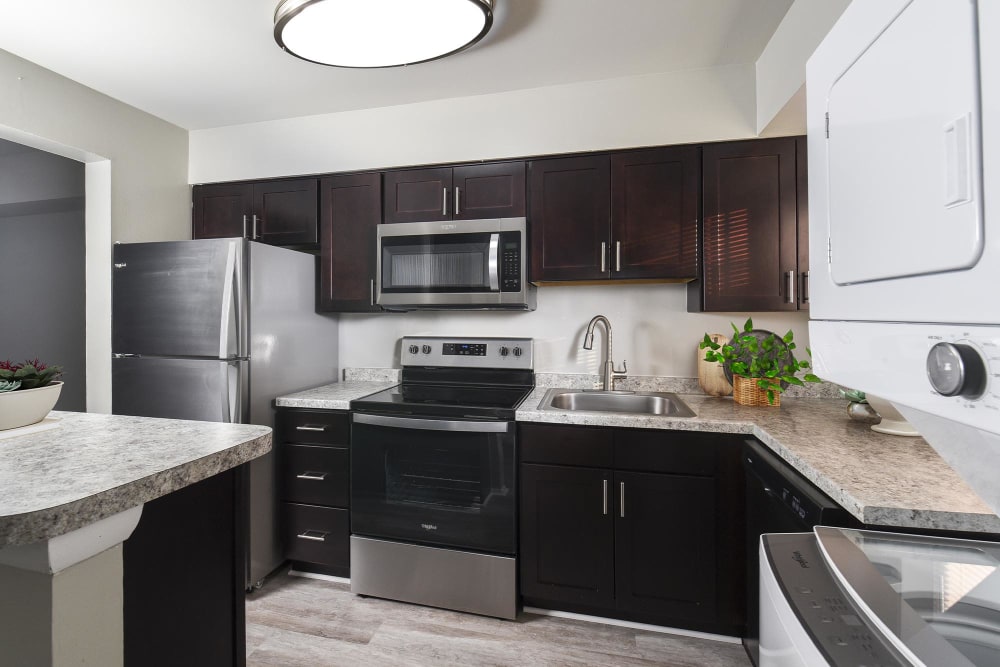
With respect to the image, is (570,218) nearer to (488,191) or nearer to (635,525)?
(488,191)

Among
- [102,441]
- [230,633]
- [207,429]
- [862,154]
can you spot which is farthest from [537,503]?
[862,154]

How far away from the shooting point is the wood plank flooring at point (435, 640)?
1858 millimetres

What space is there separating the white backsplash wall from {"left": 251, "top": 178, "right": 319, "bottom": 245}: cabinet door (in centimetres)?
75

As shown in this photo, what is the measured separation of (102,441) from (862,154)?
4.58 feet

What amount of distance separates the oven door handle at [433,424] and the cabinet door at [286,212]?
1166mm

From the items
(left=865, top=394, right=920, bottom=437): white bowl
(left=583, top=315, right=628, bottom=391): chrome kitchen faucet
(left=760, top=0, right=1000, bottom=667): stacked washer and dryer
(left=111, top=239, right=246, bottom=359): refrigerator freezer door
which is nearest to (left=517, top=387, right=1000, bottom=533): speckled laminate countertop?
(left=865, top=394, right=920, bottom=437): white bowl

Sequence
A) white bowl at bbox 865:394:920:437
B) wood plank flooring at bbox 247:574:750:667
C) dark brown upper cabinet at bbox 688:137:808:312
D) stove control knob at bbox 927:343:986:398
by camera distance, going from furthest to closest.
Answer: dark brown upper cabinet at bbox 688:137:808:312 → wood plank flooring at bbox 247:574:750:667 → white bowl at bbox 865:394:920:437 → stove control knob at bbox 927:343:986:398

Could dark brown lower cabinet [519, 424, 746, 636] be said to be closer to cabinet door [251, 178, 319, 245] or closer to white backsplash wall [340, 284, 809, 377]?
white backsplash wall [340, 284, 809, 377]

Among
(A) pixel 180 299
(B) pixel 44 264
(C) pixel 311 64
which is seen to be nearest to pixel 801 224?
(C) pixel 311 64

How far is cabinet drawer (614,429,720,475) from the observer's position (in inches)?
75.4

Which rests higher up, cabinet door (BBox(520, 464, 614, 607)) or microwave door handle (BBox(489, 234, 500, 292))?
microwave door handle (BBox(489, 234, 500, 292))

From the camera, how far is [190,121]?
2.93 metres

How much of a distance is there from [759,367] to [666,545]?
85cm

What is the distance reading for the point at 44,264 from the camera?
9.16 ft
